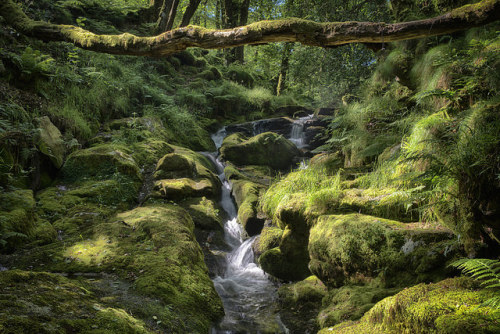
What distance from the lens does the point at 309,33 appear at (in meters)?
4.05

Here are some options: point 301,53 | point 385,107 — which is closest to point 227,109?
point 301,53

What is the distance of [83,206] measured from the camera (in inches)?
206

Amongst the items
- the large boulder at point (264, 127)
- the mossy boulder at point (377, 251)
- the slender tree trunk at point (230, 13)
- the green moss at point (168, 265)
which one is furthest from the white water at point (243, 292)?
the slender tree trunk at point (230, 13)

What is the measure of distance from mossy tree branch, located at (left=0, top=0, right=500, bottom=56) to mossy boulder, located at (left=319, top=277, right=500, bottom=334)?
3143mm

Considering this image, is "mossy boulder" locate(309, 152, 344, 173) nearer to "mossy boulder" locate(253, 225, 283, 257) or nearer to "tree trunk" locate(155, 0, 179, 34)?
"mossy boulder" locate(253, 225, 283, 257)

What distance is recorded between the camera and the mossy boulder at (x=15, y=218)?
A: 11.9ft

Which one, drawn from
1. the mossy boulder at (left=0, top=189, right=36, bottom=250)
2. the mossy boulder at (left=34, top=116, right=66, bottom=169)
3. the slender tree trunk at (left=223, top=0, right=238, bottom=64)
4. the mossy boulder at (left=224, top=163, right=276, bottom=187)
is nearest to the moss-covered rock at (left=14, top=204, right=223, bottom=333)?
the mossy boulder at (left=0, top=189, right=36, bottom=250)

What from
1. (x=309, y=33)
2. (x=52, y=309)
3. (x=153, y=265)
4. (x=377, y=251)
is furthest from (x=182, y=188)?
(x=52, y=309)

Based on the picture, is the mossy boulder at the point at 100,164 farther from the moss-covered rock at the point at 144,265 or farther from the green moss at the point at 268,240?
the green moss at the point at 268,240

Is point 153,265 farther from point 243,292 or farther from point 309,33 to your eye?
point 309,33

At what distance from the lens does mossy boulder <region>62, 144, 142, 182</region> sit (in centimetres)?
618

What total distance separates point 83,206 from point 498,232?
19.3ft

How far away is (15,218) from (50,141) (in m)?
2.53

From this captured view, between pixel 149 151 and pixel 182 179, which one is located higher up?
pixel 149 151
